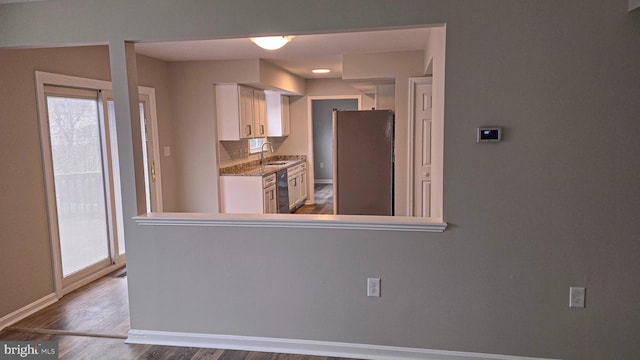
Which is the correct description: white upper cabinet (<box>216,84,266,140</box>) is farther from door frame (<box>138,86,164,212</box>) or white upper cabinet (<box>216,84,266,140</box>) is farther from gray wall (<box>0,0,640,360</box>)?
gray wall (<box>0,0,640,360</box>)

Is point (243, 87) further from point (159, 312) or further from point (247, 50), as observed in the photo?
point (159, 312)

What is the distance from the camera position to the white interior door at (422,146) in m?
4.62

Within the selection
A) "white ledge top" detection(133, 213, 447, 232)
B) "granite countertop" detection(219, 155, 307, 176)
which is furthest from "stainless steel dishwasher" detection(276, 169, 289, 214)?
"white ledge top" detection(133, 213, 447, 232)

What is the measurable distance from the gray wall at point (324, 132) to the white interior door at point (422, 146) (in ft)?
19.9

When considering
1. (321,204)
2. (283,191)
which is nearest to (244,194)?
(283,191)

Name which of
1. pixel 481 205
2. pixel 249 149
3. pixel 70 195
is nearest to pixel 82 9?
pixel 70 195

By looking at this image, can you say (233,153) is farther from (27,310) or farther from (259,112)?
(27,310)

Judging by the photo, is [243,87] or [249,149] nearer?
[243,87]

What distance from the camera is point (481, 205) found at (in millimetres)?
2488

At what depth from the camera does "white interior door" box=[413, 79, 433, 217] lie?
4.62 meters

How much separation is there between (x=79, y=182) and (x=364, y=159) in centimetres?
287

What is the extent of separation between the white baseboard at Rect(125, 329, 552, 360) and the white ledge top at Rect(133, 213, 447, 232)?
782mm

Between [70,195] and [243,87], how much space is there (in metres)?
2.53

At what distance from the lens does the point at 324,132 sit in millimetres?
10883
